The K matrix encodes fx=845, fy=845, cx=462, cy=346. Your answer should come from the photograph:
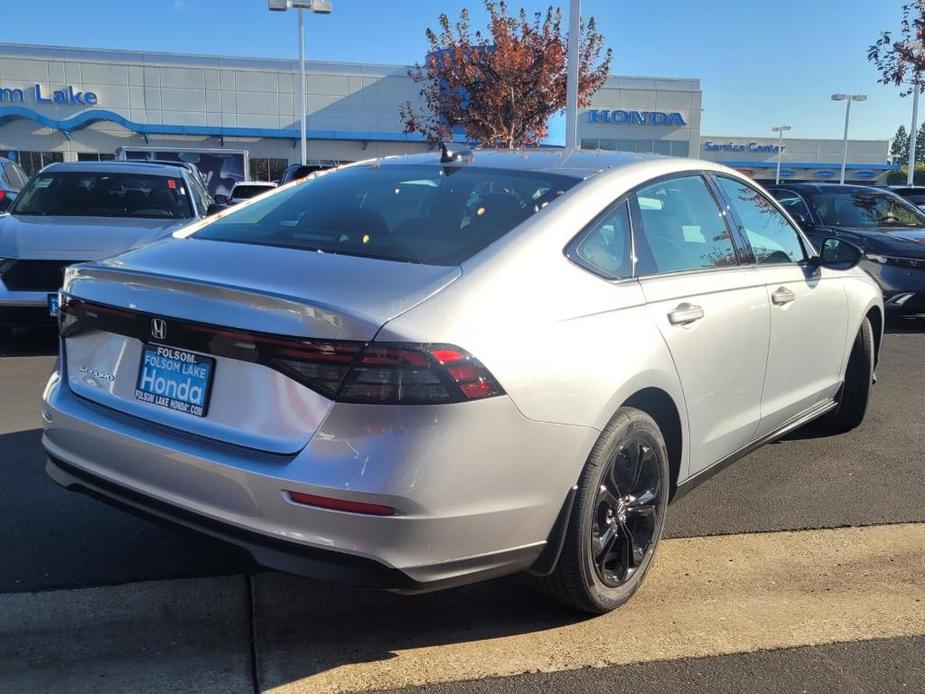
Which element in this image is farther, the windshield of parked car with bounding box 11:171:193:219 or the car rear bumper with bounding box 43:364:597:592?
the windshield of parked car with bounding box 11:171:193:219

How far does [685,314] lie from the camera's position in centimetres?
332

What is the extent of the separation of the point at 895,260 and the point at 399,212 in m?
7.87

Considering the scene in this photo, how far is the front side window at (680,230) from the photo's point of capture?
11.3ft

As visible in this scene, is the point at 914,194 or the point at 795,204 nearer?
the point at 795,204

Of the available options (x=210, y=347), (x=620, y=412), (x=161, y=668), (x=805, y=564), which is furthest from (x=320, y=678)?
(x=805, y=564)

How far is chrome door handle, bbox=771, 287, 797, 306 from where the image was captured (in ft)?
13.2

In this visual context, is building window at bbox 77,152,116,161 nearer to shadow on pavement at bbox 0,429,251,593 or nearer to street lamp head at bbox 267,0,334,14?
street lamp head at bbox 267,0,334,14

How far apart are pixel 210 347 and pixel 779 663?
2.21 meters

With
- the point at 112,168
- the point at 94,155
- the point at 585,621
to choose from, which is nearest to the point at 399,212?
the point at 585,621

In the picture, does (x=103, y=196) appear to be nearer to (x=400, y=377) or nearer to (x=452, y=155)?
(x=452, y=155)

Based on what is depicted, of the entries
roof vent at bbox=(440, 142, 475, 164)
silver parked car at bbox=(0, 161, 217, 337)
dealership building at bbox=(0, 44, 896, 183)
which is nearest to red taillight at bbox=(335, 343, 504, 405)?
roof vent at bbox=(440, 142, 475, 164)

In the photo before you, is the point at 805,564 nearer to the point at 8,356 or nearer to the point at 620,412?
the point at 620,412

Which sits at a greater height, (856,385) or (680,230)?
(680,230)

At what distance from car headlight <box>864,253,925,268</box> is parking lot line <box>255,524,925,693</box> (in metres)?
6.39
